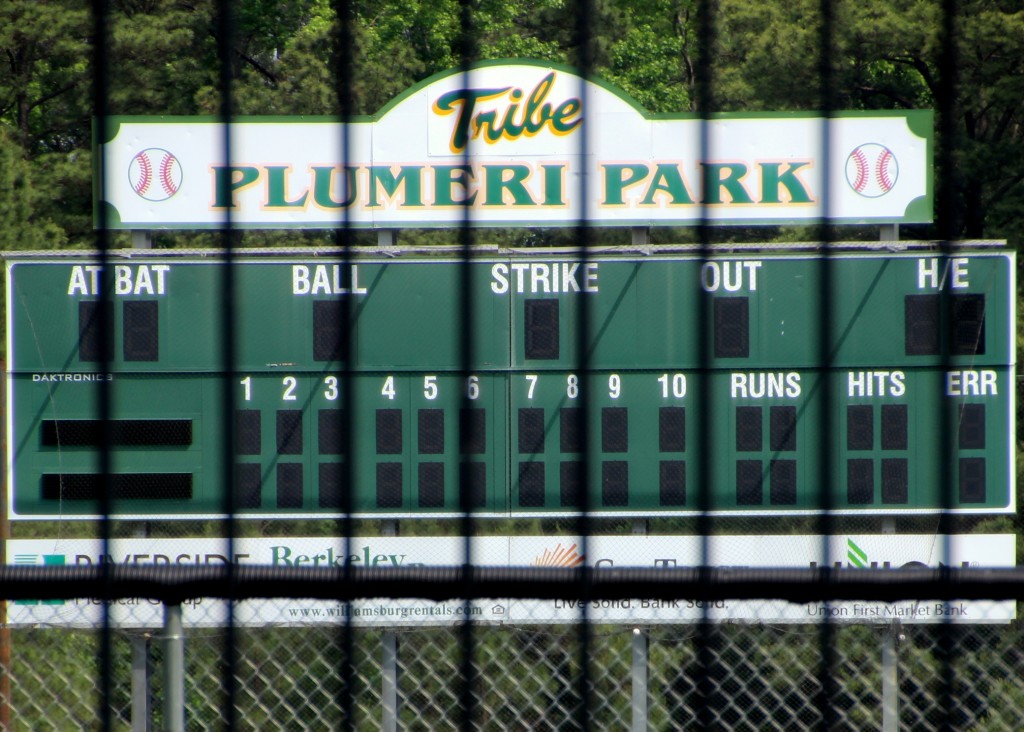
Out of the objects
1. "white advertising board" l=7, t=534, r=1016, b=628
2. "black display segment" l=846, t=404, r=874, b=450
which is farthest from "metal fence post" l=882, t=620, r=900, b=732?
"white advertising board" l=7, t=534, r=1016, b=628

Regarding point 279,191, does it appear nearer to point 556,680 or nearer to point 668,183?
point 668,183

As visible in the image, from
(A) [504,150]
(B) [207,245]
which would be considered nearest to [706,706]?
(A) [504,150]

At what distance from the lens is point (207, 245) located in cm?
840

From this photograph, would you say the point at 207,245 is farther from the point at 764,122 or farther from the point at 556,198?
the point at 764,122

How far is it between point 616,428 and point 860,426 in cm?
123

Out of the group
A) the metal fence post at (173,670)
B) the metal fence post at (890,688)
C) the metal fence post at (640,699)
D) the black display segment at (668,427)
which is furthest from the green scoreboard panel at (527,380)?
the metal fence post at (173,670)

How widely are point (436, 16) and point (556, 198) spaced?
5.92 ft

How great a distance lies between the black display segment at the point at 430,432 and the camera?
6.91 m

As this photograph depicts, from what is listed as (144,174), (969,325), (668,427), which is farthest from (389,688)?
(144,174)

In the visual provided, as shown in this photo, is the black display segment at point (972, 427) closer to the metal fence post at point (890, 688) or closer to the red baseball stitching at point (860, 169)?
the red baseball stitching at point (860, 169)

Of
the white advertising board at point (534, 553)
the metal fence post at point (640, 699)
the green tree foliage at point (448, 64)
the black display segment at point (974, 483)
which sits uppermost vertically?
the green tree foliage at point (448, 64)

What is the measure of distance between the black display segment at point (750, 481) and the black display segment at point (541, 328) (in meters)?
1.12

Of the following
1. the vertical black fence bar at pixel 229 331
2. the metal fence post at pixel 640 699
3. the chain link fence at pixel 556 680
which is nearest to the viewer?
the vertical black fence bar at pixel 229 331

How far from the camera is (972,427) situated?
22.7ft
